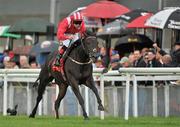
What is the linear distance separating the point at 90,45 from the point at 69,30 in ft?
3.77

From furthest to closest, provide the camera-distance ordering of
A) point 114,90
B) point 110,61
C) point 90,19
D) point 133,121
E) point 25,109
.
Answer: point 90,19, point 110,61, point 25,109, point 114,90, point 133,121

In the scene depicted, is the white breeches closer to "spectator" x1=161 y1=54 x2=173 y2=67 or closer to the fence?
the fence

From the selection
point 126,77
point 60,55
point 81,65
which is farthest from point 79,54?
point 126,77

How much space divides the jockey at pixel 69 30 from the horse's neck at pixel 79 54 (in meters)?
0.21

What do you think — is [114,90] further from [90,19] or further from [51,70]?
[90,19]

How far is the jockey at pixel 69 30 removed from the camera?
1441 centimetres

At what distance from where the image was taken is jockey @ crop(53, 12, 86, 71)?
47.3ft

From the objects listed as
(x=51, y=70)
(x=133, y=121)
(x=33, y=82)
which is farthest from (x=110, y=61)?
(x=133, y=121)

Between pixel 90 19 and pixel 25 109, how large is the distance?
684 centimetres

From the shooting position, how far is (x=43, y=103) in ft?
57.4

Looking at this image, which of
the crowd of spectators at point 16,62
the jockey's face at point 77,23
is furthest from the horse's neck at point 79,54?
the crowd of spectators at point 16,62

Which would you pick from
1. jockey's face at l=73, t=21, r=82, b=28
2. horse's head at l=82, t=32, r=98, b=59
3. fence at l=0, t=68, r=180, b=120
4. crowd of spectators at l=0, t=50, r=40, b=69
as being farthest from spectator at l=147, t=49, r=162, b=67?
crowd of spectators at l=0, t=50, r=40, b=69

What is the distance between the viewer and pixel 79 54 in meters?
14.1

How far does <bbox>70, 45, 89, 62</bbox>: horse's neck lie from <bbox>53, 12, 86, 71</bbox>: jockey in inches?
8.4
